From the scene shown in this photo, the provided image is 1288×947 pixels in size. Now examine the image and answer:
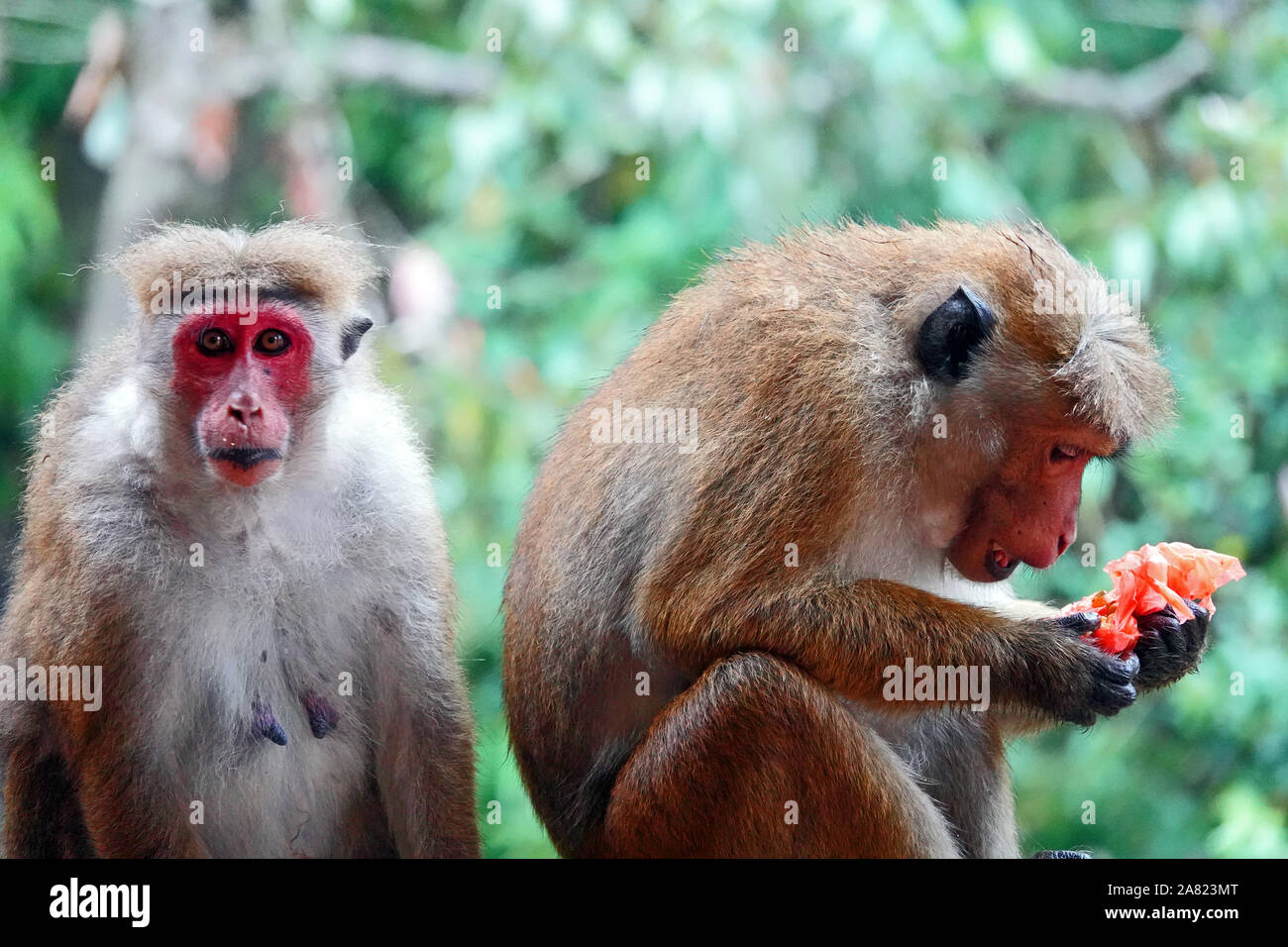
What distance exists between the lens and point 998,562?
11.7 ft

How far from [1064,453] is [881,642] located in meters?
0.70

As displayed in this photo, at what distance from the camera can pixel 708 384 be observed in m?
3.65

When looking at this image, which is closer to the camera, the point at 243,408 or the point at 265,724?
the point at 243,408

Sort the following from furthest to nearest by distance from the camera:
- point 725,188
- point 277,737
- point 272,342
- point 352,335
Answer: point 725,188
point 352,335
point 277,737
point 272,342

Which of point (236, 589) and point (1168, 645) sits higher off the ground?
point (236, 589)

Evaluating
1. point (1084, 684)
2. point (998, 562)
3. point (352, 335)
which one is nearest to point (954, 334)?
point (998, 562)

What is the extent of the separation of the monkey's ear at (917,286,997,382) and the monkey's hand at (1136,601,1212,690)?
792 mm

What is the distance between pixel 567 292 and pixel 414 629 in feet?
11.0

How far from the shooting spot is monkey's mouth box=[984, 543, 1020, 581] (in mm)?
3545

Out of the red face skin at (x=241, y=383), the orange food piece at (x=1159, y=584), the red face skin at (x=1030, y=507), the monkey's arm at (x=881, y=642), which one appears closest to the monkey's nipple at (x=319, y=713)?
the red face skin at (x=241, y=383)

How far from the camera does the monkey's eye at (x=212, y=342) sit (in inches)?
131

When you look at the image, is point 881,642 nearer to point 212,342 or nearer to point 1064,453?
point 1064,453

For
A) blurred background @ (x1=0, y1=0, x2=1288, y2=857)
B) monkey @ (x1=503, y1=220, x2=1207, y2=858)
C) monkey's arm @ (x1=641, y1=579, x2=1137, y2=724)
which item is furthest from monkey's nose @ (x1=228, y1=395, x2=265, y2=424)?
blurred background @ (x1=0, y1=0, x2=1288, y2=857)

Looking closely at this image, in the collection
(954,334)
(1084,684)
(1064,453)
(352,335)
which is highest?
(352,335)
